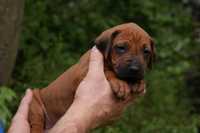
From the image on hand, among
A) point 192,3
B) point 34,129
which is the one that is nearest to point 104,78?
point 34,129

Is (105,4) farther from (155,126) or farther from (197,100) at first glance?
(197,100)

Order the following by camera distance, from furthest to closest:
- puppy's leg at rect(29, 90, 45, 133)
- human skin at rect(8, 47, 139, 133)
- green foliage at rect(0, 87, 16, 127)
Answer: green foliage at rect(0, 87, 16, 127), puppy's leg at rect(29, 90, 45, 133), human skin at rect(8, 47, 139, 133)

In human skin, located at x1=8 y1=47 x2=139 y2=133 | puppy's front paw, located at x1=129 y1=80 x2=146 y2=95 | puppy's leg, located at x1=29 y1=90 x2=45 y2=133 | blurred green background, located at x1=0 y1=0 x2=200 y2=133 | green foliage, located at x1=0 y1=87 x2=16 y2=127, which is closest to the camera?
human skin, located at x1=8 y1=47 x2=139 y2=133

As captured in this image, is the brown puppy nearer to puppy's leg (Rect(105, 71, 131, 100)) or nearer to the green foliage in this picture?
puppy's leg (Rect(105, 71, 131, 100))

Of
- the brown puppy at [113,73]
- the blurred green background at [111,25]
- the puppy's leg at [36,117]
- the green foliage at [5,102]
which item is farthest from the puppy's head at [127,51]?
the blurred green background at [111,25]

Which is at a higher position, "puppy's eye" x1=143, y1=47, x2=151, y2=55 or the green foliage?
"puppy's eye" x1=143, y1=47, x2=151, y2=55

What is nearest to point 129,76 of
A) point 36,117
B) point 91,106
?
point 91,106

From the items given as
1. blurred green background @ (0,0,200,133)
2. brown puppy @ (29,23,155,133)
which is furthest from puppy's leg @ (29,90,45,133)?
blurred green background @ (0,0,200,133)
